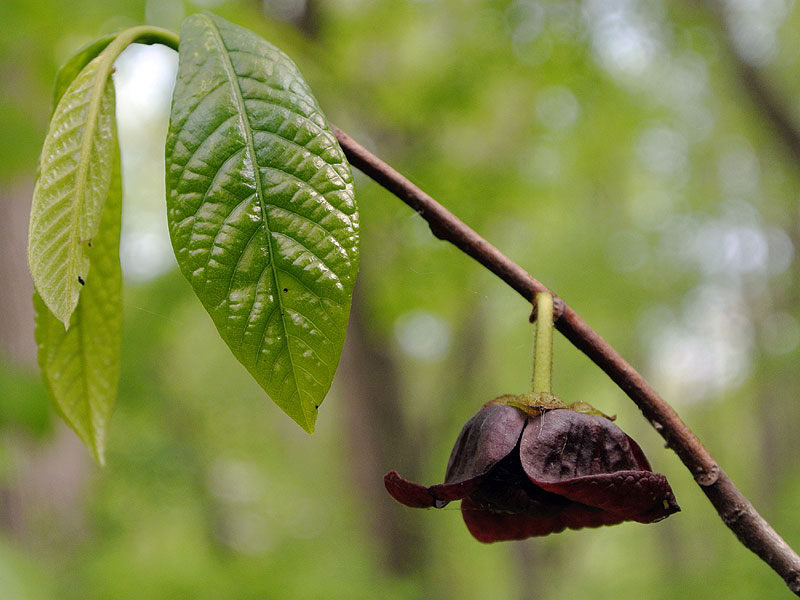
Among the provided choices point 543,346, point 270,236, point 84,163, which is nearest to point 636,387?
point 543,346

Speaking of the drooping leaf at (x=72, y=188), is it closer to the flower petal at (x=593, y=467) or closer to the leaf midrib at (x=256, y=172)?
the leaf midrib at (x=256, y=172)

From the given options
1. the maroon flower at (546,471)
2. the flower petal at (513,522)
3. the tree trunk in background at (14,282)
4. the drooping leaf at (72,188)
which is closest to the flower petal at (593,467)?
the maroon flower at (546,471)

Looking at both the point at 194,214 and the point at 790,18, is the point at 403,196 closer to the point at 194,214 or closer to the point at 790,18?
the point at 194,214

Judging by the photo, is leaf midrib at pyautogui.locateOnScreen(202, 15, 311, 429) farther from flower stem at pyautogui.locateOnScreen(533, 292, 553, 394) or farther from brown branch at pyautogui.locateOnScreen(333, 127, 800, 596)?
flower stem at pyautogui.locateOnScreen(533, 292, 553, 394)

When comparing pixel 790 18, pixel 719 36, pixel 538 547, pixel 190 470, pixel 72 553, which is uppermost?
pixel 790 18

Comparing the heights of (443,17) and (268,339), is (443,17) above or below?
above

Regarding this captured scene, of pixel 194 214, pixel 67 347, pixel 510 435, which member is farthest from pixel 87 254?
pixel 510 435
